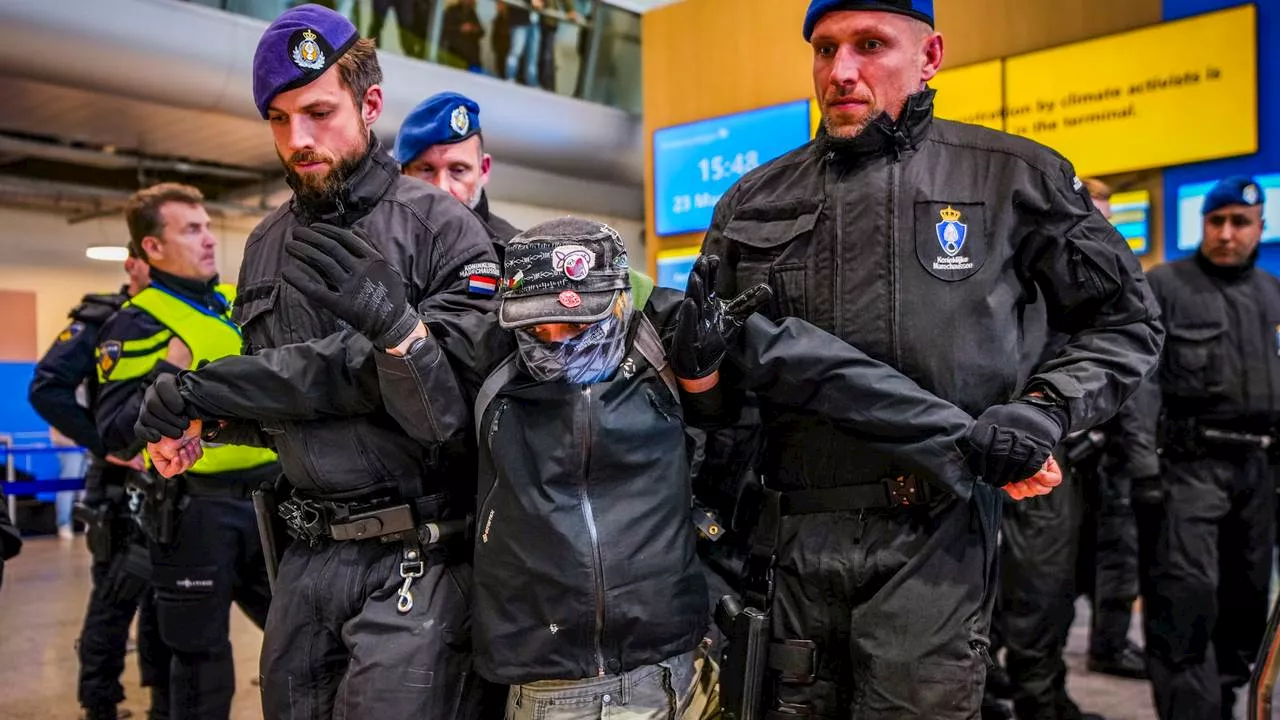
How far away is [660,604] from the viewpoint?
1.70 m

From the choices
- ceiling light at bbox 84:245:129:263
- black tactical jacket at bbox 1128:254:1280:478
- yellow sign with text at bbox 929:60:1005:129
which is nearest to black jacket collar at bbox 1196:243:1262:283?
black tactical jacket at bbox 1128:254:1280:478

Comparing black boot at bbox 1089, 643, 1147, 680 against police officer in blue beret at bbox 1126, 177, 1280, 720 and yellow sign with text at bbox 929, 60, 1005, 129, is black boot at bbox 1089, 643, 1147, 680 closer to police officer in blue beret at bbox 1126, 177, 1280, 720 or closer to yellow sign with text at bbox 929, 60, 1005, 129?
police officer in blue beret at bbox 1126, 177, 1280, 720

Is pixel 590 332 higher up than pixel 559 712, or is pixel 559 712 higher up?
pixel 590 332

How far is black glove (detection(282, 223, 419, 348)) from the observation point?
1672mm

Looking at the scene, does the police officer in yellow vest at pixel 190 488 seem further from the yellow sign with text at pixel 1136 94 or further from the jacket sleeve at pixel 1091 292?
the yellow sign with text at pixel 1136 94

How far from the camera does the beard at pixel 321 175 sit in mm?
1940

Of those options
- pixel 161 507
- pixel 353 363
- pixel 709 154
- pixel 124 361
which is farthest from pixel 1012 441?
pixel 709 154

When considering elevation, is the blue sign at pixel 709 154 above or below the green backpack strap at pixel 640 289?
above

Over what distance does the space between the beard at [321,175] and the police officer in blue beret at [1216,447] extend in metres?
2.78

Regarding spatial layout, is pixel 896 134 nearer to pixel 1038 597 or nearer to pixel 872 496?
pixel 872 496

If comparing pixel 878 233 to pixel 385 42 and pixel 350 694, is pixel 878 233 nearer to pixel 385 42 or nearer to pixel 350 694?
pixel 350 694

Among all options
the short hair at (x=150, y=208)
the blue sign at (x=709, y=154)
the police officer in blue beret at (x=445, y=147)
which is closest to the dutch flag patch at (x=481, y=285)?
the police officer in blue beret at (x=445, y=147)

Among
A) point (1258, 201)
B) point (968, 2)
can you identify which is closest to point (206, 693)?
point (1258, 201)

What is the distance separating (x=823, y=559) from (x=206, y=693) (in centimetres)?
220
